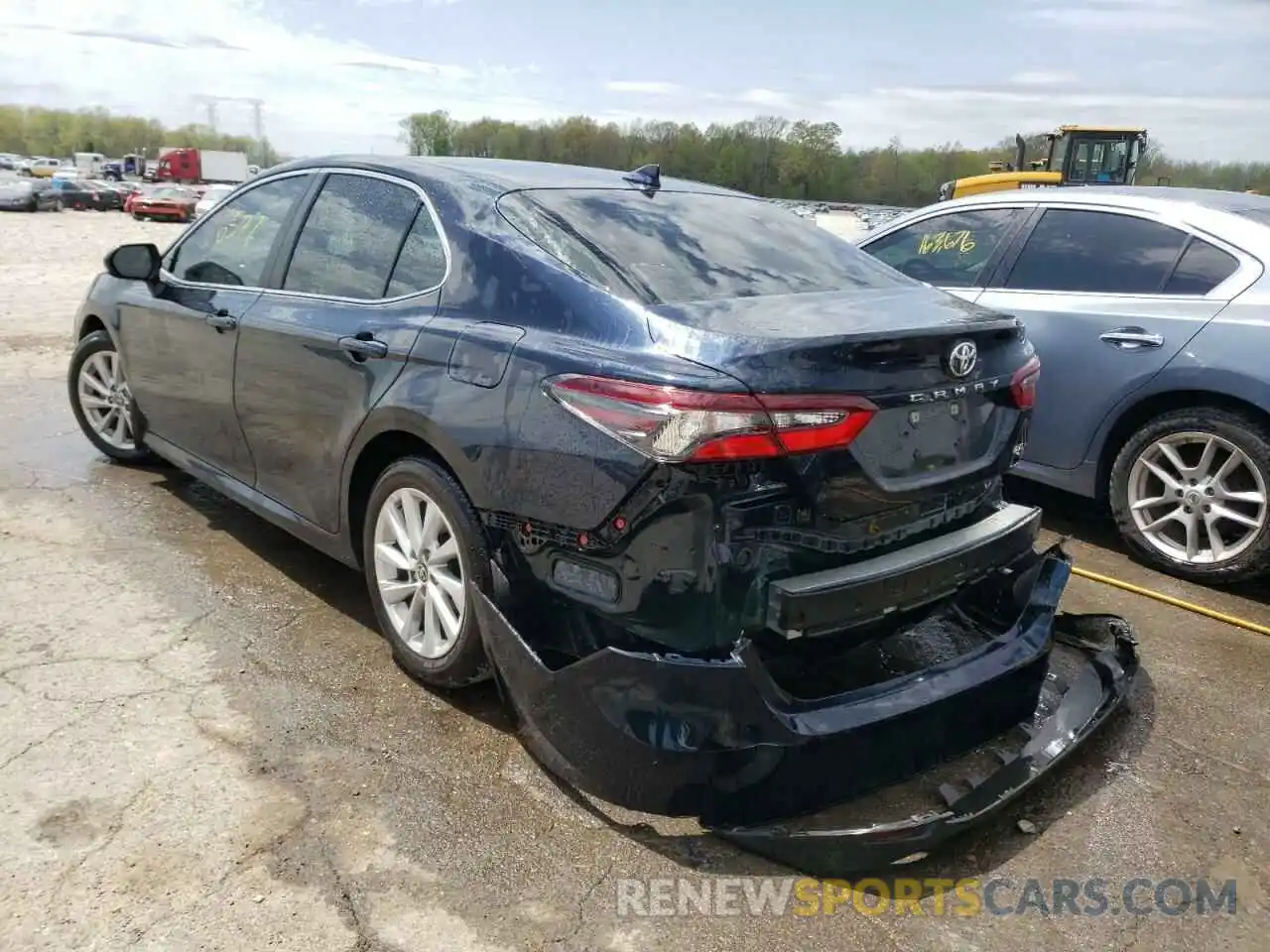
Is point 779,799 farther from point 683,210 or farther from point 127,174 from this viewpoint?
point 127,174

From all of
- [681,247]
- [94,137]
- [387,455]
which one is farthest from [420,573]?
[94,137]

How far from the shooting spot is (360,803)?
8.54 ft

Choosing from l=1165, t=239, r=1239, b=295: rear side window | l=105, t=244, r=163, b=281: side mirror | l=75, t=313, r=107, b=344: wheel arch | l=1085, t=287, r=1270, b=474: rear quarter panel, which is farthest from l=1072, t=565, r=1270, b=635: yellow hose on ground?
l=75, t=313, r=107, b=344: wheel arch

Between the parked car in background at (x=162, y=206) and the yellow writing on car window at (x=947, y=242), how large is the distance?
41237 millimetres

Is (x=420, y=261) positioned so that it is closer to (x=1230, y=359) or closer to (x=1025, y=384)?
(x=1025, y=384)

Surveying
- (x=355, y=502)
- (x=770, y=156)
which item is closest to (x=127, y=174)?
(x=770, y=156)

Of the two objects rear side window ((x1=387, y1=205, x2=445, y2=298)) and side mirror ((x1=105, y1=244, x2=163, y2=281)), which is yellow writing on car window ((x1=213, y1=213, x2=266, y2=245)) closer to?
side mirror ((x1=105, y1=244, x2=163, y2=281))

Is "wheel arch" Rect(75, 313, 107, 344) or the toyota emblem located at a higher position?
the toyota emblem

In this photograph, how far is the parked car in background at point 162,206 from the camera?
41.1 metres

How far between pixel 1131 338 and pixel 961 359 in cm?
224

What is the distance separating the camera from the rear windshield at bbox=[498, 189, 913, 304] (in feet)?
8.84

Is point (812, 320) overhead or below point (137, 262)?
overhead

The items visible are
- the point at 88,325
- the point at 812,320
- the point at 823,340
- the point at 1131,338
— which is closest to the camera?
the point at 823,340

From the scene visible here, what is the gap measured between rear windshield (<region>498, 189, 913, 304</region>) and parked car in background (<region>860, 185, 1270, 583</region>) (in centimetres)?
165
